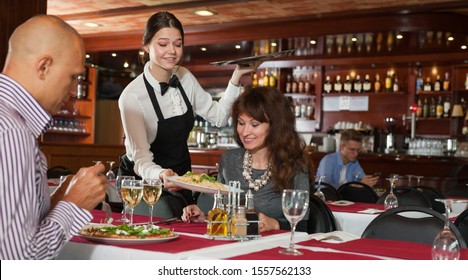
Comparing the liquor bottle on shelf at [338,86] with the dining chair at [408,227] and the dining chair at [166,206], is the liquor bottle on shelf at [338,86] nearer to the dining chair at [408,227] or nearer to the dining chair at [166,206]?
the dining chair at [166,206]

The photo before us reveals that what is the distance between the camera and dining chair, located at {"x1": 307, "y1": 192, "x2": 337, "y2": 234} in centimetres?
337

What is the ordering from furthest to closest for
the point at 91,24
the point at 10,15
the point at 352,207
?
the point at 91,24, the point at 10,15, the point at 352,207

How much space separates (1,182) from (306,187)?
1.82 meters

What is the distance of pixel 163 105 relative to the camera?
12.1ft

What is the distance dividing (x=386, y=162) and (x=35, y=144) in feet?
26.9

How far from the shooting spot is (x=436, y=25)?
29.9ft

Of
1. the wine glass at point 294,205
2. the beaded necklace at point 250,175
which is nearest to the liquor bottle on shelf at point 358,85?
the beaded necklace at point 250,175

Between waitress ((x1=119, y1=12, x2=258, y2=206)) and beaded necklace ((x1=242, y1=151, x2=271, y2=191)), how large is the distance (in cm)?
37

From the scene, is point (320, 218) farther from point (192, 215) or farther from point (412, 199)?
point (412, 199)

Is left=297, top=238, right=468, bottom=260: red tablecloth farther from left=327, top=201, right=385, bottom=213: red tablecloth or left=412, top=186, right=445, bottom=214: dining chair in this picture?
left=412, top=186, right=445, bottom=214: dining chair

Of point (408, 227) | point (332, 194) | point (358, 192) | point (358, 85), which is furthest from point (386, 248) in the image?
point (358, 85)

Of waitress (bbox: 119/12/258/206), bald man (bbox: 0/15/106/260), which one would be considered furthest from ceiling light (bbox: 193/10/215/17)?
bald man (bbox: 0/15/106/260)

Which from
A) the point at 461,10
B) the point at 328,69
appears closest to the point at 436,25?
the point at 461,10
